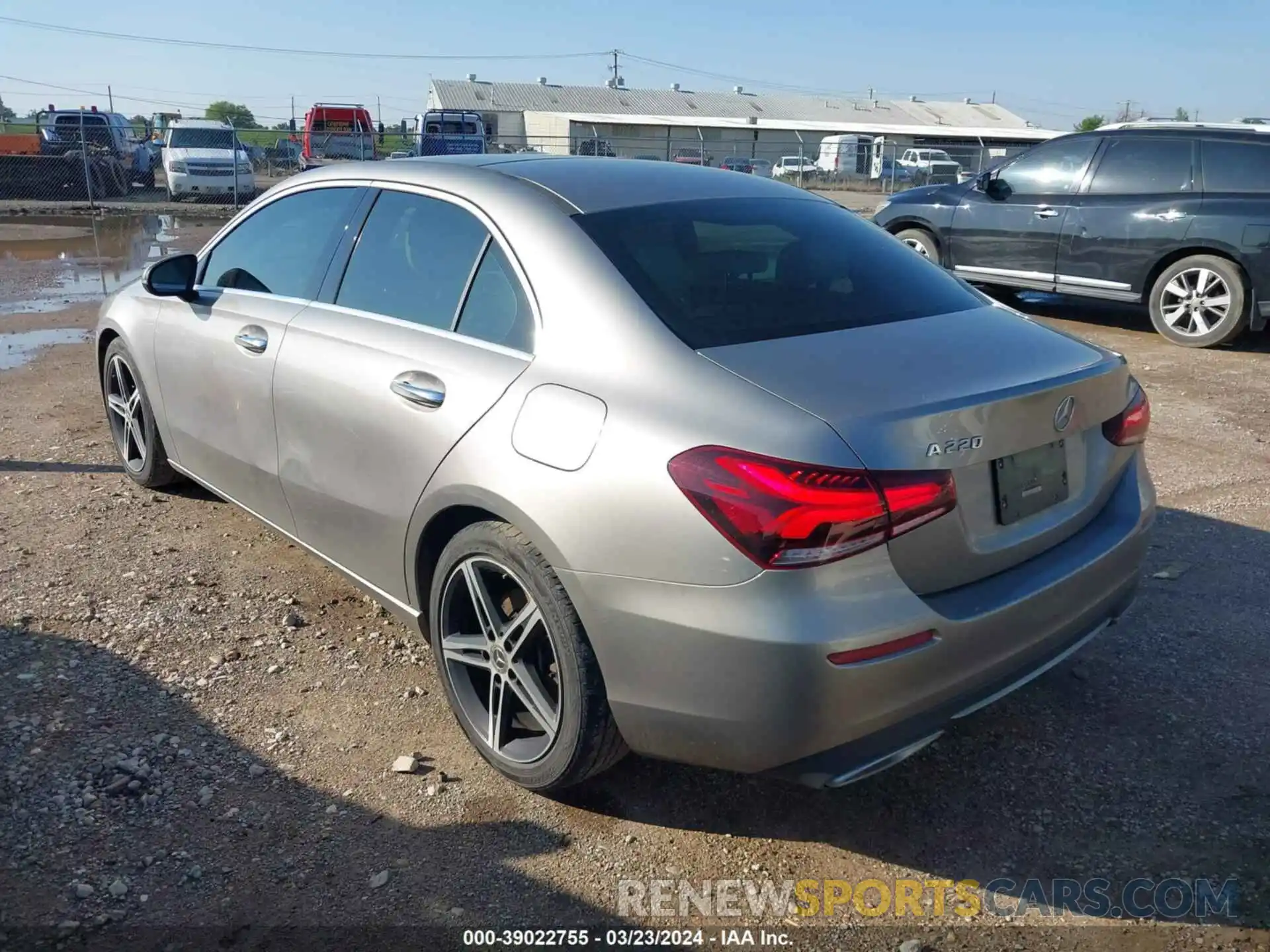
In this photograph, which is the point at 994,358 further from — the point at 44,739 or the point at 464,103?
the point at 464,103

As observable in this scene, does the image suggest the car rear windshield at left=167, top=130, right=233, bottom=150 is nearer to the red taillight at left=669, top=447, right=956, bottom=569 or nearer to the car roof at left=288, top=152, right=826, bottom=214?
the car roof at left=288, top=152, right=826, bottom=214

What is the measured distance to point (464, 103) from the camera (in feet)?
208

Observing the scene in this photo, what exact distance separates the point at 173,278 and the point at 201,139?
885 inches

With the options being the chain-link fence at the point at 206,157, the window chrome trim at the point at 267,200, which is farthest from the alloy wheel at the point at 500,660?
the chain-link fence at the point at 206,157

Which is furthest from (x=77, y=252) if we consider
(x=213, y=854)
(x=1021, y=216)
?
(x=213, y=854)

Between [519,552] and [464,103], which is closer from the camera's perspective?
[519,552]

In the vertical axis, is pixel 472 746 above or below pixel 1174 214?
below

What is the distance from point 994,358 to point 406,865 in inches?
79.1

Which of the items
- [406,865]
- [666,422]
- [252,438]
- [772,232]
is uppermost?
[772,232]

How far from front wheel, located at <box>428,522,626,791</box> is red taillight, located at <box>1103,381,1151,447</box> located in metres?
1.62

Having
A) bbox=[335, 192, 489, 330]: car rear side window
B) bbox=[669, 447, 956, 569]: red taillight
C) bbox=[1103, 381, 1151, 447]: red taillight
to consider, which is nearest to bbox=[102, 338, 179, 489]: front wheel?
bbox=[335, 192, 489, 330]: car rear side window

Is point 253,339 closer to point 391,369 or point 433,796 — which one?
point 391,369

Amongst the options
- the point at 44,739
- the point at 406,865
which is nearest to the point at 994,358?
the point at 406,865

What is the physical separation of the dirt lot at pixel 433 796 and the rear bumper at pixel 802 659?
47 cm
